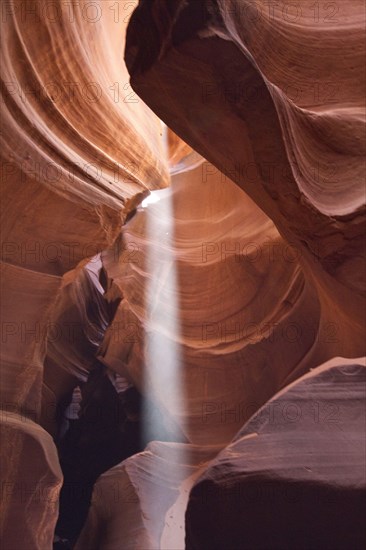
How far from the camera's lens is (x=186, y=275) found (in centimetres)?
367

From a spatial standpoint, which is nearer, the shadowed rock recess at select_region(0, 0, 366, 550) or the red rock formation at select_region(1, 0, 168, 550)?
the shadowed rock recess at select_region(0, 0, 366, 550)

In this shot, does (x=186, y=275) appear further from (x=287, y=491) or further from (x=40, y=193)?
(x=287, y=491)

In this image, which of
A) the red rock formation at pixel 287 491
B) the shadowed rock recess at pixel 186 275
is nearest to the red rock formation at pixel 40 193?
the shadowed rock recess at pixel 186 275

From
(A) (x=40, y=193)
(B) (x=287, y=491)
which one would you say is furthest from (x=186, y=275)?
(B) (x=287, y=491)

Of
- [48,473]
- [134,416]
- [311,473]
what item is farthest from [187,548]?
[134,416]

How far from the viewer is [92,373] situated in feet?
14.2

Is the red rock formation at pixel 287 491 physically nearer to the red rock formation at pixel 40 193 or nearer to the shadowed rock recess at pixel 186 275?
the shadowed rock recess at pixel 186 275

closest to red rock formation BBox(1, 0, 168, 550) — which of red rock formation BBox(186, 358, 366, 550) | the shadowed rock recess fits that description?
the shadowed rock recess

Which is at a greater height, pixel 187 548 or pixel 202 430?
pixel 202 430

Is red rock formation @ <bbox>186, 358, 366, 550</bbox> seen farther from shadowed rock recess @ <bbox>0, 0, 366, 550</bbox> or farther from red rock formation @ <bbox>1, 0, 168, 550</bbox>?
red rock formation @ <bbox>1, 0, 168, 550</bbox>

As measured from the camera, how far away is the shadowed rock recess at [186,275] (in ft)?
5.11

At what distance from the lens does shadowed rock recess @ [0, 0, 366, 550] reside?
156 centimetres

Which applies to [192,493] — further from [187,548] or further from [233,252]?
[233,252]

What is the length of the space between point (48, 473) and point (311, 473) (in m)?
1.28
